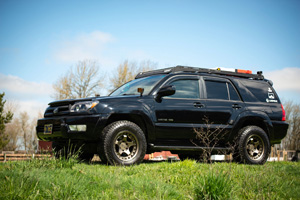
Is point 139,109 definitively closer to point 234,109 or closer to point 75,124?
point 75,124

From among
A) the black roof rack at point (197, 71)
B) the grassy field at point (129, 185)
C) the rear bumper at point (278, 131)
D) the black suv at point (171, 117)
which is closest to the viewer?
the grassy field at point (129, 185)

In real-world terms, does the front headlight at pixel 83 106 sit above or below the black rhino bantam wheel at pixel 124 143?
above

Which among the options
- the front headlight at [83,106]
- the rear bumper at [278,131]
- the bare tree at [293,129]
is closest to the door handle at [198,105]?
the front headlight at [83,106]

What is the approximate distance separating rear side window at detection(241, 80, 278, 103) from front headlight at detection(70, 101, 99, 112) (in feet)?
12.7

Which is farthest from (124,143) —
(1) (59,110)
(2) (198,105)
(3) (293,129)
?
(3) (293,129)

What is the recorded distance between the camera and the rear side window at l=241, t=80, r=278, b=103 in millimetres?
8133

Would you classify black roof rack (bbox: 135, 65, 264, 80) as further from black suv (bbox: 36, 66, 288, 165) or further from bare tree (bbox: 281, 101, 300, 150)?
bare tree (bbox: 281, 101, 300, 150)

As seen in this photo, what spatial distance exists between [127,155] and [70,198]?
2806 millimetres

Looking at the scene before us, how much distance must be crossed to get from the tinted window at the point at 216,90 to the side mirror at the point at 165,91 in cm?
117

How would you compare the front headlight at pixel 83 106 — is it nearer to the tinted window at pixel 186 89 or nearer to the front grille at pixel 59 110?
the front grille at pixel 59 110

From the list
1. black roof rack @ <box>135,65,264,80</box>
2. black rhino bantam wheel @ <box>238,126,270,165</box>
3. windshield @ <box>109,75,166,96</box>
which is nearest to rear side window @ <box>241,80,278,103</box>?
black roof rack @ <box>135,65,264,80</box>

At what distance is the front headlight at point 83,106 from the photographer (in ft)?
20.1

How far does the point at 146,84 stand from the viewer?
710 centimetres

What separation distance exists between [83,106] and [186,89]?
7.33 feet
